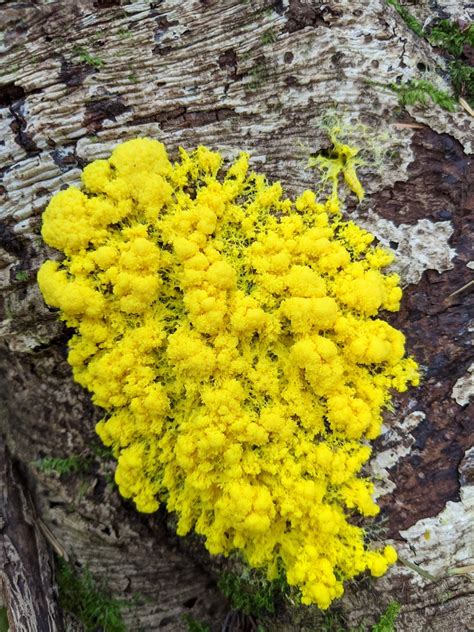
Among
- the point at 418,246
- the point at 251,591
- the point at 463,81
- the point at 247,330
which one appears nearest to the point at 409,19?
the point at 463,81

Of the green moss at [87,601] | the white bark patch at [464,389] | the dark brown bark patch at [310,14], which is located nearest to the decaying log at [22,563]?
the green moss at [87,601]

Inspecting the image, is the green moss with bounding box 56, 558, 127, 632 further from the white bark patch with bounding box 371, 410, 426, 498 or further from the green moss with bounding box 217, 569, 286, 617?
the white bark patch with bounding box 371, 410, 426, 498

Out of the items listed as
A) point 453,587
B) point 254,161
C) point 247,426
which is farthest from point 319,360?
Answer: point 453,587

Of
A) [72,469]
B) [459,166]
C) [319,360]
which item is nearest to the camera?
[319,360]

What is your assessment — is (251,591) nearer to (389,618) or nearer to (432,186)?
(389,618)

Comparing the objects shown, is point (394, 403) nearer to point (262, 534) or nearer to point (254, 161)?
point (262, 534)

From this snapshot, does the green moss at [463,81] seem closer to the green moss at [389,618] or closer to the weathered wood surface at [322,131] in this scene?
the weathered wood surface at [322,131]

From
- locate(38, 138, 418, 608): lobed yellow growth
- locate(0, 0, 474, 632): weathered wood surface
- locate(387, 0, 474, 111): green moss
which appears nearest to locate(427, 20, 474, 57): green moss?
locate(387, 0, 474, 111): green moss
